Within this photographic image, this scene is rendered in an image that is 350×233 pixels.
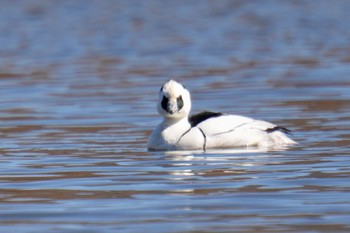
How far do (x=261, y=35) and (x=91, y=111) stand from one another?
38.9 ft

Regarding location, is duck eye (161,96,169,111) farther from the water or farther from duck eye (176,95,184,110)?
the water

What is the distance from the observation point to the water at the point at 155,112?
356 inches

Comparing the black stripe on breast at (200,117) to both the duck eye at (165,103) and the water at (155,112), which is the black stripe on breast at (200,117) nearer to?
the duck eye at (165,103)

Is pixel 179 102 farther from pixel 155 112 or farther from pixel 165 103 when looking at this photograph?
pixel 155 112

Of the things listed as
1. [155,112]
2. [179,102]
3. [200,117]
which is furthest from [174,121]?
[155,112]

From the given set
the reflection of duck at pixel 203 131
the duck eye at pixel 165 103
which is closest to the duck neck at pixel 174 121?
the reflection of duck at pixel 203 131

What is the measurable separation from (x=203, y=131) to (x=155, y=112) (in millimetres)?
3455

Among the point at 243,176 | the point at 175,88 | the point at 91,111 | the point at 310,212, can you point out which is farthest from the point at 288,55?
the point at 310,212

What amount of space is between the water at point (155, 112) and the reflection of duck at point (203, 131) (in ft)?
0.81

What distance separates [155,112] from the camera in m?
16.4

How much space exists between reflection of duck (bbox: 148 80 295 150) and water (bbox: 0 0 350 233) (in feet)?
0.81

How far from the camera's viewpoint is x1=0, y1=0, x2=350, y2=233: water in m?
9.05

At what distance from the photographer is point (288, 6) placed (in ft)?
109

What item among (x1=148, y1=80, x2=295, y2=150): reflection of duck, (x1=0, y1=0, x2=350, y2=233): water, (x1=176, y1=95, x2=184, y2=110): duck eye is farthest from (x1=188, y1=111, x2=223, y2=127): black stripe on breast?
(x1=0, y1=0, x2=350, y2=233): water
